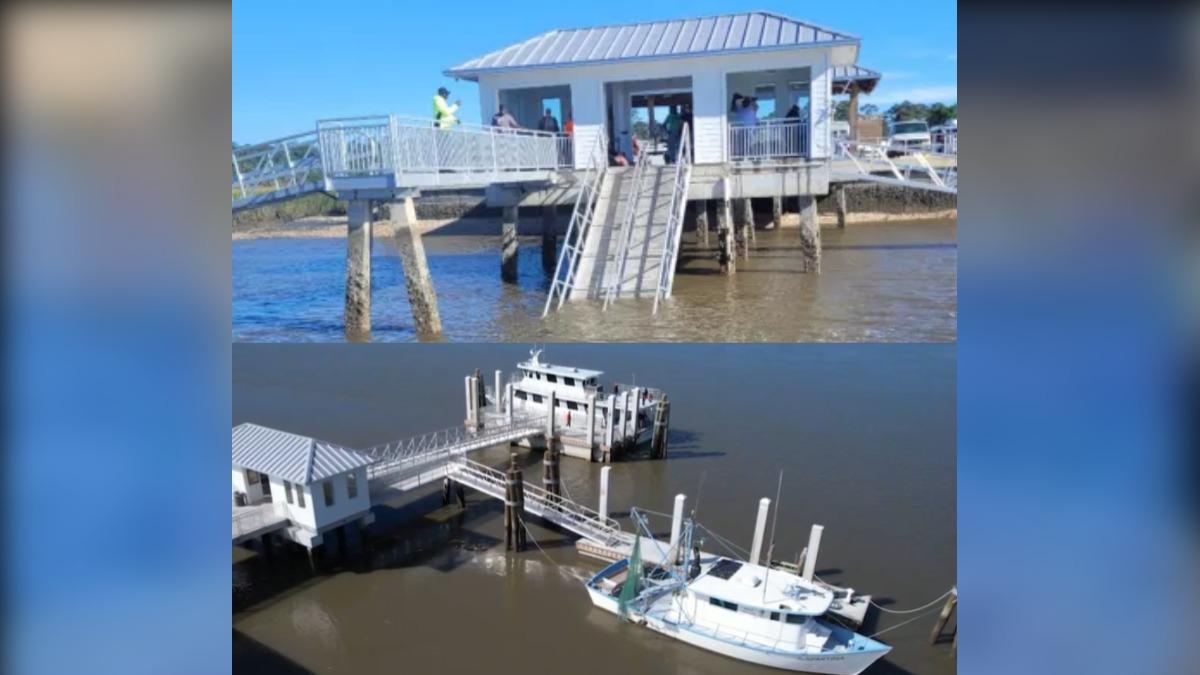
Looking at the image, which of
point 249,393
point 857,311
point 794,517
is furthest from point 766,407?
point 249,393

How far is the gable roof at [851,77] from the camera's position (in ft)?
111

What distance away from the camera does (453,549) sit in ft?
35.1

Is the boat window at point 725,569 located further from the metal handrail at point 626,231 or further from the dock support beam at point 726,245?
the dock support beam at point 726,245

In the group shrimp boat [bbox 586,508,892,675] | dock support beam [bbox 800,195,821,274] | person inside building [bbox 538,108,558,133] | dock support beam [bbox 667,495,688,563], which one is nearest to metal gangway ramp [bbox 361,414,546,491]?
shrimp boat [bbox 586,508,892,675]

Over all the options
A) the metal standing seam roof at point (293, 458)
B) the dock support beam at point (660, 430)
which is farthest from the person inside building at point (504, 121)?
the metal standing seam roof at point (293, 458)

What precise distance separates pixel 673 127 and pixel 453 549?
14.8 m

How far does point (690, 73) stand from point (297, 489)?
46.9 ft

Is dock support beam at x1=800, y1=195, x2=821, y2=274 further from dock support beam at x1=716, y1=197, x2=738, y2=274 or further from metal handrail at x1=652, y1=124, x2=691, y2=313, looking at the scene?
metal handrail at x1=652, y1=124, x2=691, y2=313

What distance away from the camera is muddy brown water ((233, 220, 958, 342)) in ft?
64.4

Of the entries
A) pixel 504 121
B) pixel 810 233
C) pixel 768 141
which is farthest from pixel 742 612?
A: pixel 810 233
